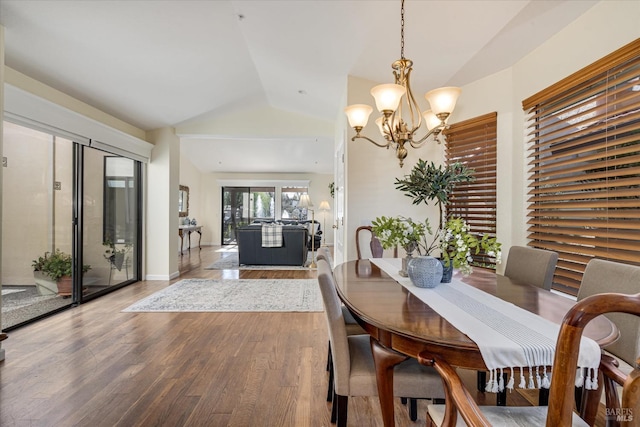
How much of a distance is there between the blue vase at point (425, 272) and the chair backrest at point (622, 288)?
2.37ft

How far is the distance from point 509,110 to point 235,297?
3.76 m

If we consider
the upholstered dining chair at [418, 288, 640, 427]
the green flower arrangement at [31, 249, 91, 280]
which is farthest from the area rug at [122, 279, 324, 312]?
the upholstered dining chair at [418, 288, 640, 427]

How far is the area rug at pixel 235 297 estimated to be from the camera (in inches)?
137

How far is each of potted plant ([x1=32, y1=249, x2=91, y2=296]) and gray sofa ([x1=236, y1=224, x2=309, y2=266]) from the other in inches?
114

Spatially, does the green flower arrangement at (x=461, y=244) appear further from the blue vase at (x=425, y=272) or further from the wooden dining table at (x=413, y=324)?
the wooden dining table at (x=413, y=324)

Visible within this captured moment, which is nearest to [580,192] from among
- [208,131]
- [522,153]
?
[522,153]

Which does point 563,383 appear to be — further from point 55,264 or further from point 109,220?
point 109,220

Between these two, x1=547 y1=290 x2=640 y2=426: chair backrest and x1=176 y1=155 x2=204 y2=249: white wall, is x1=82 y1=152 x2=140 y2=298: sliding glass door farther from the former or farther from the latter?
x1=547 y1=290 x2=640 y2=426: chair backrest

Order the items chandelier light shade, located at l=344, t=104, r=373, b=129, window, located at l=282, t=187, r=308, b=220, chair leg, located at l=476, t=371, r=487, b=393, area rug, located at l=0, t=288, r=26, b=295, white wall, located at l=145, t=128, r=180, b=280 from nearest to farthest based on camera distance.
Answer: chair leg, located at l=476, t=371, r=487, b=393, chandelier light shade, located at l=344, t=104, r=373, b=129, area rug, located at l=0, t=288, r=26, b=295, white wall, located at l=145, t=128, r=180, b=280, window, located at l=282, t=187, r=308, b=220

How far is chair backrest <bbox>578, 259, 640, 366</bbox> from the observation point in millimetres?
1299

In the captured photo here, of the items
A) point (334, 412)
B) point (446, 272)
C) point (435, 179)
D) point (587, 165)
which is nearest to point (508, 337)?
point (446, 272)

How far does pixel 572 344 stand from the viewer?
68 centimetres

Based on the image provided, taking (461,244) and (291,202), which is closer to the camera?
(461,244)

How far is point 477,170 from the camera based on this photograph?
316 cm
